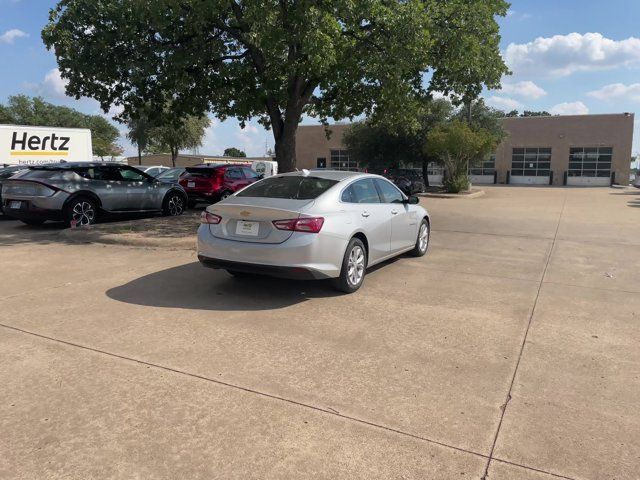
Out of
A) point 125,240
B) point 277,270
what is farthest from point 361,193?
point 125,240

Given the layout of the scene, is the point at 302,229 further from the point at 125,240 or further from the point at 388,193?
the point at 125,240

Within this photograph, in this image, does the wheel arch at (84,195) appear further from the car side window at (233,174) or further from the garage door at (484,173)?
the garage door at (484,173)

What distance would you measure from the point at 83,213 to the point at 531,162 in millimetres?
45049

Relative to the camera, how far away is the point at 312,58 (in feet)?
32.7

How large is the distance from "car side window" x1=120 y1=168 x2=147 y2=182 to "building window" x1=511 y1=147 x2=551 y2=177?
42.7 m

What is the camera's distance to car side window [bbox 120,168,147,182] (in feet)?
41.8

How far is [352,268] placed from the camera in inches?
245

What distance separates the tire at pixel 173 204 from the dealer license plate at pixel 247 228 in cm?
820

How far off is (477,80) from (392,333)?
437 inches

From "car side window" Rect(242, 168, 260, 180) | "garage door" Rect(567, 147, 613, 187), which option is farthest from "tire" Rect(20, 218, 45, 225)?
"garage door" Rect(567, 147, 613, 187)

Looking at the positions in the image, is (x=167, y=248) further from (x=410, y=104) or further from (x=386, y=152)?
(x=386, y=152)

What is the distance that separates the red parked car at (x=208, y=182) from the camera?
50.8ft

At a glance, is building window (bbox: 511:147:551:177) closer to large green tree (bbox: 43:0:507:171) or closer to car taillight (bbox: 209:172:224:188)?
large green tree (bbox: 43:0:507:171)

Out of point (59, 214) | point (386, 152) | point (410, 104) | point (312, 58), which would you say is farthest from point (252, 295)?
point (386, 152)
